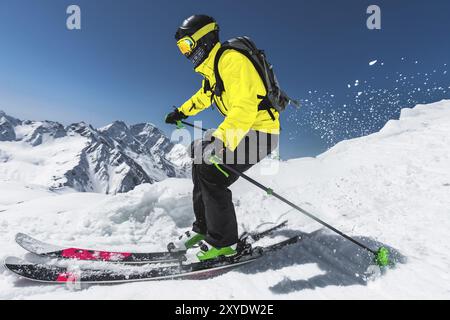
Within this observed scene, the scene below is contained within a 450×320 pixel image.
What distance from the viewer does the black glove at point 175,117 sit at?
614cm

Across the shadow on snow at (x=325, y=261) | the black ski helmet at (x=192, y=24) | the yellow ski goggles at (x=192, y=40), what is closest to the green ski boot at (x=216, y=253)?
the shadow on snow at (x=325, y=261)

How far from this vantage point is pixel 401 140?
39.0 ft

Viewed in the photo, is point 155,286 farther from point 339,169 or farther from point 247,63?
point 339,169

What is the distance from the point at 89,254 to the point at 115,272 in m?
0.72

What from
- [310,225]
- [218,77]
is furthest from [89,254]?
[310,225]

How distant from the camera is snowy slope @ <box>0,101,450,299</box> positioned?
3613 mm

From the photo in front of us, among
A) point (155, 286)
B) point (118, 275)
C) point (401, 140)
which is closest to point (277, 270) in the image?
point (155, 286)

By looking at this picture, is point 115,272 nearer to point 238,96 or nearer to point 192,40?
point 238,96

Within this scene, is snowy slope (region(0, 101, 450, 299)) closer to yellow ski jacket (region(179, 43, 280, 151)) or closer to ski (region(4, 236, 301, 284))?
ski (region(4, 236, 301, 284))

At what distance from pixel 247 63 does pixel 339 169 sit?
21.7ft

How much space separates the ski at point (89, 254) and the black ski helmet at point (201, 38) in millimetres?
2747

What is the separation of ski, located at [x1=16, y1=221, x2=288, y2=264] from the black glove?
238 cm

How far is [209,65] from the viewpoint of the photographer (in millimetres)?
4609

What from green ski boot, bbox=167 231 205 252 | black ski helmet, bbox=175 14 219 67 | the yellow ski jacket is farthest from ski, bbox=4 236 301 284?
black ski helmet, bbox=175 14 219 67
